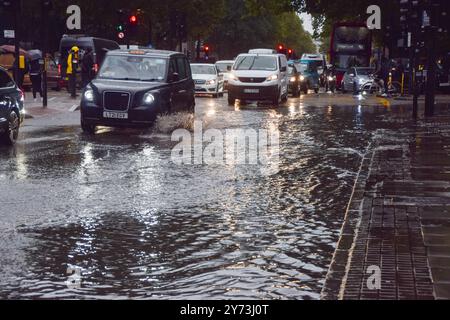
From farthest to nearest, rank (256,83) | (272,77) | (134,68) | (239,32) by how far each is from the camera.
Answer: (239,32) → (272,77) → (256,83) → (134,68)

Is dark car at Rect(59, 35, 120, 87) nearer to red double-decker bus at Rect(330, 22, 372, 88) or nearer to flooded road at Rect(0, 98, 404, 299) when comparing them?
red double-decker bus at Rect(330, 22, 372, 88)

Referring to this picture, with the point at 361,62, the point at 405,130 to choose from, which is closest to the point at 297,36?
the point at 361,62

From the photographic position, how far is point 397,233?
774 cm

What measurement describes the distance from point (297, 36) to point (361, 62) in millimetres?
109671

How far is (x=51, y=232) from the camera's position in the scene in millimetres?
7980

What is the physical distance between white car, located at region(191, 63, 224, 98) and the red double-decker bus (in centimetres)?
1606

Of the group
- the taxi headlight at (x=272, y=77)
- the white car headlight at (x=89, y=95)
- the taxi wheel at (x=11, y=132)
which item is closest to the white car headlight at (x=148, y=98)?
the white car headlight at (x=89, y=95)

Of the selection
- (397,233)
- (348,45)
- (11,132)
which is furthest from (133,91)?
(348,45)

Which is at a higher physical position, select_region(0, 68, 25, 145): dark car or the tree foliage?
the tree foliage

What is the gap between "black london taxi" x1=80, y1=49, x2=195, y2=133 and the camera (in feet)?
60.1

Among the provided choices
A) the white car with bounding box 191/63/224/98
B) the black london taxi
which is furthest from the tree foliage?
the black london taxi

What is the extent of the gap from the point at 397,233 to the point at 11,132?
10438 mm

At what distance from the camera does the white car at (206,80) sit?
130 feet

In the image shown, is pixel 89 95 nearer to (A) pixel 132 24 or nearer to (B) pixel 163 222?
(B) pixel 163 222
